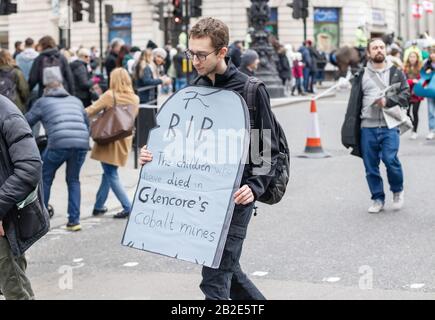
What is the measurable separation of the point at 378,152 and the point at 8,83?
5.05 meters

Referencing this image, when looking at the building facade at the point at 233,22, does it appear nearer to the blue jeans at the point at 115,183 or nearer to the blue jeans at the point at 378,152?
the blue jeans at the point at 115,183

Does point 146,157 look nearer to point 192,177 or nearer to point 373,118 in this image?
point 192,177

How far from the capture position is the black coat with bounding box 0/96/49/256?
4582 millimetres

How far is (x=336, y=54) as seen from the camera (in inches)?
1367

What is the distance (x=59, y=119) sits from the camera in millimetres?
8672

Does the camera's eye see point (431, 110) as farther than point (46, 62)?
Yes

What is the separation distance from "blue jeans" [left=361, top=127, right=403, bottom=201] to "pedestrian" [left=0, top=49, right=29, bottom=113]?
473 cm

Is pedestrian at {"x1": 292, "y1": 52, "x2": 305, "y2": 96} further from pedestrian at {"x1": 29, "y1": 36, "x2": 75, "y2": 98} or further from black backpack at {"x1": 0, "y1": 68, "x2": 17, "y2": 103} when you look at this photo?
black backpack at {"x1": 0, "y1": 68, "x2": 17, "y2": 103}

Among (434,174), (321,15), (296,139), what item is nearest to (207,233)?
(434,174)

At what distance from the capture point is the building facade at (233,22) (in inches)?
2008

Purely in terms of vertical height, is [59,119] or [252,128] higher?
[252,128]

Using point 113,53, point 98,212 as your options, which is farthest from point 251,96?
point 113,53

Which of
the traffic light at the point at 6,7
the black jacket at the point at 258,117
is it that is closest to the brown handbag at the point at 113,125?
the traffic light at the point at 6,7

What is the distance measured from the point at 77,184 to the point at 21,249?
442 cm
